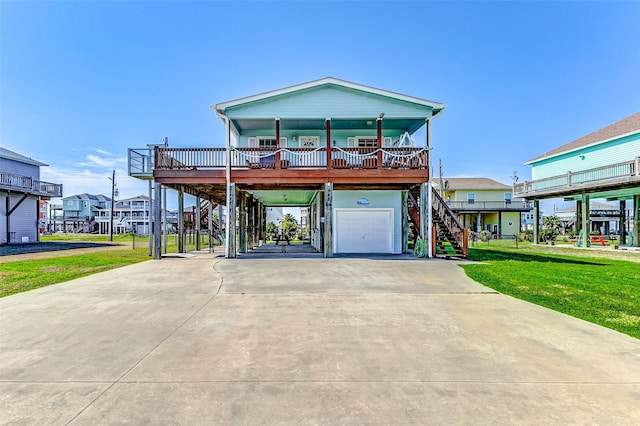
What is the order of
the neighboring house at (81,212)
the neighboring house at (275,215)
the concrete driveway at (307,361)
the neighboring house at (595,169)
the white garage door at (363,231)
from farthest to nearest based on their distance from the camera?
the neighboring house at (81,212)
the neighboring house at (275,215)
the neighboring house at (595,169)
the white garage door at (363,231)
the concrete driveway at (307,361)

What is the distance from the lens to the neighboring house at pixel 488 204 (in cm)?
4225

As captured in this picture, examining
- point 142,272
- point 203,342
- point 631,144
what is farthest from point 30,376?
point 631,144

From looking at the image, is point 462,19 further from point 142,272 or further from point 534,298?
point 142,272

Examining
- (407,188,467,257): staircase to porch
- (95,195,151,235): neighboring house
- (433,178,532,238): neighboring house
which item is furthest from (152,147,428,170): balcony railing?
(95,195,151,235): neighboring house

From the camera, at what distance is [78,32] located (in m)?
14.0

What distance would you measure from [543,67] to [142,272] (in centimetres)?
2262

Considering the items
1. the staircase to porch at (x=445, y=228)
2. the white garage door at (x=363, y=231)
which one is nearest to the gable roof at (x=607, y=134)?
the staircase to porch at (x=445, y=228)

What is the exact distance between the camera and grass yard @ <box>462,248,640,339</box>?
5.69 metres

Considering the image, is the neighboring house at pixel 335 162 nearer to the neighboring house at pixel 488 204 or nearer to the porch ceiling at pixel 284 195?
the porch ceiling at pixel 284 195

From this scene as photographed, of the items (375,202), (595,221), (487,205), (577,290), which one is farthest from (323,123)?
(595,221)

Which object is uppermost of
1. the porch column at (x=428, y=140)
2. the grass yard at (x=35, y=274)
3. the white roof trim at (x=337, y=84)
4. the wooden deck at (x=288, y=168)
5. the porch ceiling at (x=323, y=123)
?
the white roof trim at (x=337, y=84)

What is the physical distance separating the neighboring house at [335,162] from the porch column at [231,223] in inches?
1.8

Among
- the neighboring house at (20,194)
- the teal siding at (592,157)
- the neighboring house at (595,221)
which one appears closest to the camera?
the teal siding at (592,157)

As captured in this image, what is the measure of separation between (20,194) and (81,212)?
1945 inches
